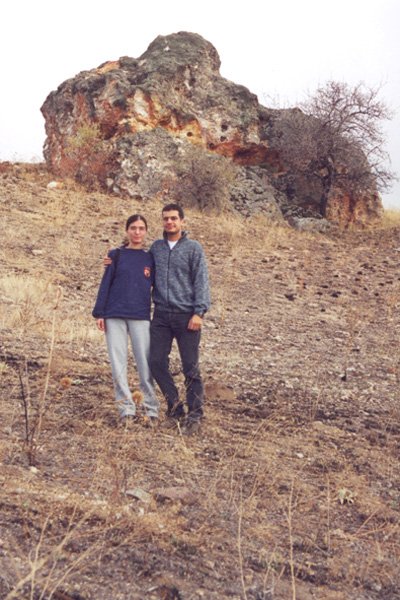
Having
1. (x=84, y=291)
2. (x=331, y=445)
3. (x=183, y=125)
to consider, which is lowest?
(x=331, y=445)

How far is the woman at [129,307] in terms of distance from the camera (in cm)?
414

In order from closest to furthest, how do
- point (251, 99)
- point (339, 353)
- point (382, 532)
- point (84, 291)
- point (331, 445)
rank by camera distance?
point (382, 532), point (331, 445), point (339, 353), point (84, 291), point (251, 99)

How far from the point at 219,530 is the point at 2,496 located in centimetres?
97

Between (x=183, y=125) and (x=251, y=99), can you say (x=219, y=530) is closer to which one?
(x=183, y=125)

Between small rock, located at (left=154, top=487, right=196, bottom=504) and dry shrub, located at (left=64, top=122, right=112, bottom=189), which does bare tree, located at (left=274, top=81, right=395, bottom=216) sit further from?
small rock, located at (left=154, top=487, right=196, bottom=504)

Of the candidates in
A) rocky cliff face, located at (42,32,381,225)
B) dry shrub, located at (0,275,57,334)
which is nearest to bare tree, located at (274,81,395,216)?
rocky cliff face, located at (42,32,381,225)

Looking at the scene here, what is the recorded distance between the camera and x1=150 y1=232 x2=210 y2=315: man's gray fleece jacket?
4.09 metres

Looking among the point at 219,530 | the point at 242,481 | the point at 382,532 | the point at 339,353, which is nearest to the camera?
the point at 219,530

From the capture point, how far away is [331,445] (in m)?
4.07

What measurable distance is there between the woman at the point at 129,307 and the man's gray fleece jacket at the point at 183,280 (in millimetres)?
118

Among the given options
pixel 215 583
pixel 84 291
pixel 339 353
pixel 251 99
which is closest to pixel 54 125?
pixel 251 99

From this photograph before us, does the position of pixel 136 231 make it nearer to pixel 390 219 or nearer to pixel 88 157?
pixel 88 157

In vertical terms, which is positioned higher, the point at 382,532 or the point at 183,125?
the point at 183,125

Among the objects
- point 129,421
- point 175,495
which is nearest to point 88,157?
point 129,421
